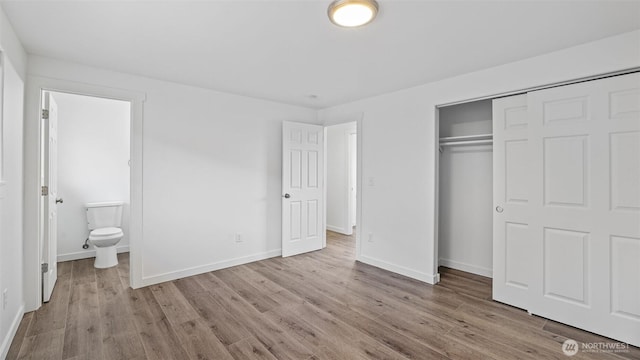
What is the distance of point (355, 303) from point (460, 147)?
7.83ft

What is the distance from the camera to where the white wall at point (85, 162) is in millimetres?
4152

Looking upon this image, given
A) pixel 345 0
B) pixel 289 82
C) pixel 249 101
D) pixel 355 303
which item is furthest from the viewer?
pixel 249 101

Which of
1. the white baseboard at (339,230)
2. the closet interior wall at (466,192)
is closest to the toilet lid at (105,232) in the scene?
the white baseboard at (339,230)

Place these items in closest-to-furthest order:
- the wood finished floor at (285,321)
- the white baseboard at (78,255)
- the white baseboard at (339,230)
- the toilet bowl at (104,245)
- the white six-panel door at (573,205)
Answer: the wood finished floor at (285,321) → the white six-panel door at (573,205) → the toilet bowl at (104,245) → the white baseboard at (78,255) → the white baseboard at (339,230)

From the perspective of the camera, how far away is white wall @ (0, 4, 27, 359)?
6.52 ft

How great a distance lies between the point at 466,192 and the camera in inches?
150

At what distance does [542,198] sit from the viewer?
8.50ft

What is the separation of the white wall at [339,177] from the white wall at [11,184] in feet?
15.2

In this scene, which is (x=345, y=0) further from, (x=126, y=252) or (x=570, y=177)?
(x=126, y=252)

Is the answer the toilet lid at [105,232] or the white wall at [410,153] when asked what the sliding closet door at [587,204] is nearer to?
the white wall at [410,153]

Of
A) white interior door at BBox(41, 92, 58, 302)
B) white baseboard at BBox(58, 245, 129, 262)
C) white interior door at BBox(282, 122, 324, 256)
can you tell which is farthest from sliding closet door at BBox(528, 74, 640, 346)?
white baseboard at BBox(58, 245, 129, 262)

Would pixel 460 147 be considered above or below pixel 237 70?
below

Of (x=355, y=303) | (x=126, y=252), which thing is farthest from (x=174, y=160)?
(x=355, y=303)

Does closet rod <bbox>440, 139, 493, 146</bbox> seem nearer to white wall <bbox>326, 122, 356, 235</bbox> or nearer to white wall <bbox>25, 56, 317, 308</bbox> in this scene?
white wall <bbox>25, 56, 317, 308</bbox>
